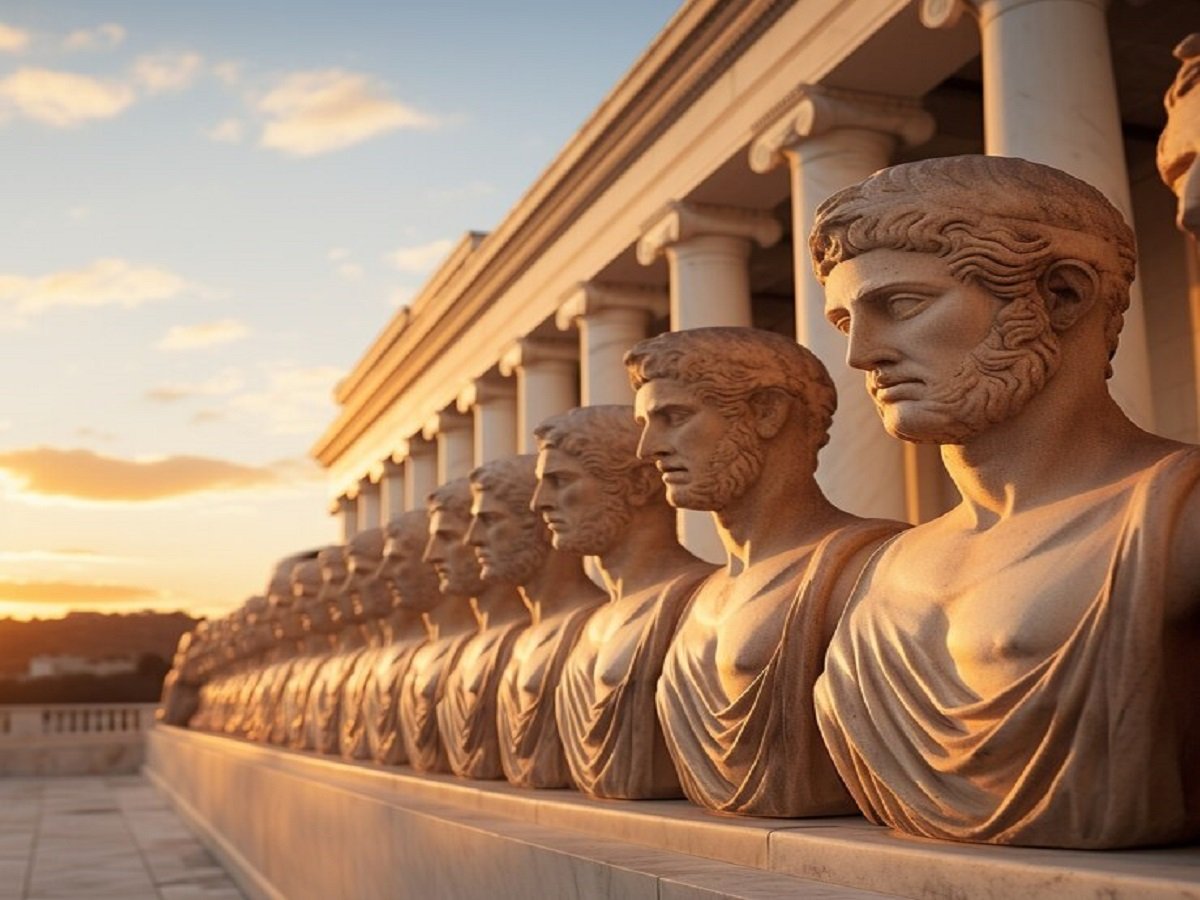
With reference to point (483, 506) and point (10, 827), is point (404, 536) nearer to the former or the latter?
point (483, 506)

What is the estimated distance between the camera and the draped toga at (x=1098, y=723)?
3777mm

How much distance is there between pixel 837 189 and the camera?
51.1 feet

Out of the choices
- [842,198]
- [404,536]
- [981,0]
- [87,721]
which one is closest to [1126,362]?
[981,0]

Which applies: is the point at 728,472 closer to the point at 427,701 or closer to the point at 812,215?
the point at 427,701

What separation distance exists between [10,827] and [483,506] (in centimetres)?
1397

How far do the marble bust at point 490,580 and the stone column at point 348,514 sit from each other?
40.2m

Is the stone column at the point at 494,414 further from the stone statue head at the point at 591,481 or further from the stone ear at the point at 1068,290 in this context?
the stone ear at the point at 1068,290

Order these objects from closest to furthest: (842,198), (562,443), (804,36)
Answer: (842,198), (562,443), (804,36)

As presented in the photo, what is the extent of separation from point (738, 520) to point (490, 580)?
2736 millimetres

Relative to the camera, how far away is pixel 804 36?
16672 mm

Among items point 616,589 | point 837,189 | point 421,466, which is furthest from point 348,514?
point 616,589

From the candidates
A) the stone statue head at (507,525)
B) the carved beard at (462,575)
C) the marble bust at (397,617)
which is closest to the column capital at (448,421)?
the marble bust at (397,617)

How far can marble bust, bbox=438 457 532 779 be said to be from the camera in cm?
842

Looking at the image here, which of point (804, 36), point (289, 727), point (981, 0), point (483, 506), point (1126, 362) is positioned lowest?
point (289, 727)
